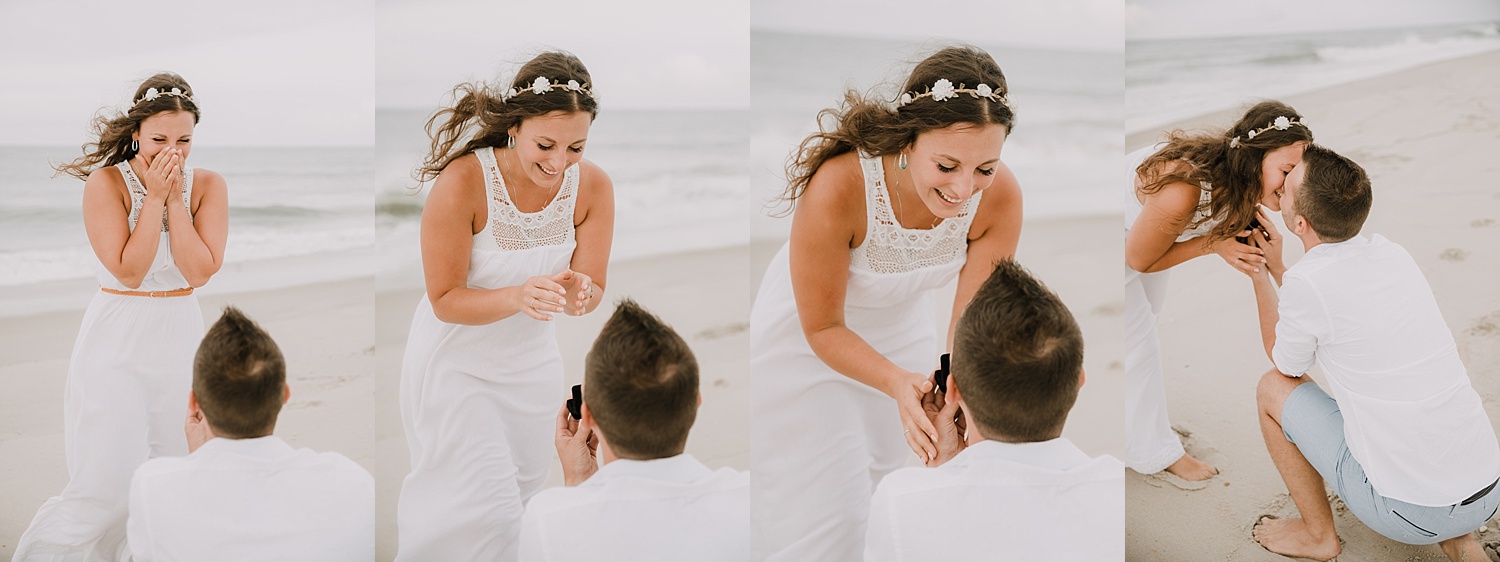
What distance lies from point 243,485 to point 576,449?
100cm

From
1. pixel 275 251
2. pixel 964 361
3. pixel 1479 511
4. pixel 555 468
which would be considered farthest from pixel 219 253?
pixel 1479 511

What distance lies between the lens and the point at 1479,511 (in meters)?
2.60

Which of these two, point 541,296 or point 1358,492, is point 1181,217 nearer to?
point 1358,492

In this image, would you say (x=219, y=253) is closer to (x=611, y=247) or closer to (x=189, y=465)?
(x=189, y=465)

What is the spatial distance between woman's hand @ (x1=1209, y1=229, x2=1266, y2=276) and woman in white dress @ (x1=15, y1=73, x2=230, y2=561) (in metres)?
2.67

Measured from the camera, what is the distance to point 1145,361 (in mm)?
2775

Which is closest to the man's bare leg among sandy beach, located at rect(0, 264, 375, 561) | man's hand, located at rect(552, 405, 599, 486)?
man's hand, located at rect(552, 405, 599, 486)

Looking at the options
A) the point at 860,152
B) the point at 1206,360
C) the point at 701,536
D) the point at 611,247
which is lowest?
the point at 701,536

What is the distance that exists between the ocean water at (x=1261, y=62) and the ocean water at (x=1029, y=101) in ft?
0.44

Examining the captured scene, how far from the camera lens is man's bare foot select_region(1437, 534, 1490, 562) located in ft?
8.65

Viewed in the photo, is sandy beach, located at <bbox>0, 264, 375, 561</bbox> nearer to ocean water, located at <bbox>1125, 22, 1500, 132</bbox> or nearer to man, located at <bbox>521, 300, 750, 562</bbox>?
man, located at <bbox>521, 300, 750, 562</bbox>

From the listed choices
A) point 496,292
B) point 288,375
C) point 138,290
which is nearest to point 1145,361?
point 496,292

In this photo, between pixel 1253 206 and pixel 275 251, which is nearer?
pixel 1253 206

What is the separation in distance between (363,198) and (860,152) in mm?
1381
